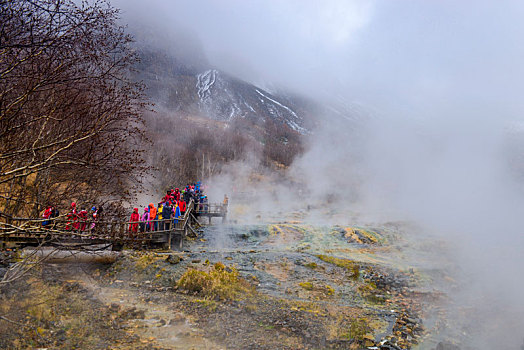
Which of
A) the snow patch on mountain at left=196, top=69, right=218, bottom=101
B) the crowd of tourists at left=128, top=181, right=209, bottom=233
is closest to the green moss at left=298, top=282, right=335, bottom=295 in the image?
the crowd of tourists at left=128, top=181, right=209, bottom=233

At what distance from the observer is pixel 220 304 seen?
780cm

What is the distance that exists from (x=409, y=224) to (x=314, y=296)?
67.0 ft

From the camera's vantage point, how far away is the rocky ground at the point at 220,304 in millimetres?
5758

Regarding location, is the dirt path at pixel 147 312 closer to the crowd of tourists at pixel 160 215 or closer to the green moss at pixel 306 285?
the crowd of tourists at pixel 160 215

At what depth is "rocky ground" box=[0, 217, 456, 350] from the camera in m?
5.76

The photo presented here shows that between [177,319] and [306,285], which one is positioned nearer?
[177,319]

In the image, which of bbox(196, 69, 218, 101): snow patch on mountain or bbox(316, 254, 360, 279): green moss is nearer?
bbox(316, 254, 360, 279): green moss

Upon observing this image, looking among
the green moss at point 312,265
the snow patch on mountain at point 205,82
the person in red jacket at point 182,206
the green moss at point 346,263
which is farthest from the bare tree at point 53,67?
the snow patch on mountain at point 205,82

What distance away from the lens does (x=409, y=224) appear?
26.5 m

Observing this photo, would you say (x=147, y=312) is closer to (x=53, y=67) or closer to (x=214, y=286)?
(x=214, y=286)

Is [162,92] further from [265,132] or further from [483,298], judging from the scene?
[483,298]

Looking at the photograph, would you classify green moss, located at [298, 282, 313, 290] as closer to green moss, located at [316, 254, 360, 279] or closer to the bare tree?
→ green moss, located at [316, 254, 360, 279]

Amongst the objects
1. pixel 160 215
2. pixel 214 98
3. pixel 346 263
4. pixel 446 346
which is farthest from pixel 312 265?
pixel 214 98

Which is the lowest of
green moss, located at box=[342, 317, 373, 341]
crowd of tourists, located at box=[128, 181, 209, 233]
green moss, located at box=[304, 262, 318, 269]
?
green moss, located at box=[342, 317, 373, 341]
